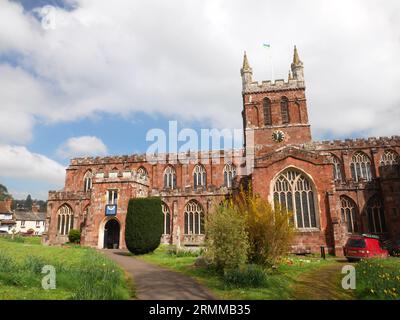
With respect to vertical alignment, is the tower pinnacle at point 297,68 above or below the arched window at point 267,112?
above

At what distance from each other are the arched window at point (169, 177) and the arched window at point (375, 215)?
23.2m

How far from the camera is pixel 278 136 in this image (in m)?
35.3

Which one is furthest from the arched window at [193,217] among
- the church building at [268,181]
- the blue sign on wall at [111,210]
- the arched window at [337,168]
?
the arched window at [337,168]

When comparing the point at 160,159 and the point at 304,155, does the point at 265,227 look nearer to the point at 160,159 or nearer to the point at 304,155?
the point at 304,155

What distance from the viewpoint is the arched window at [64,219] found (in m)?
37.2

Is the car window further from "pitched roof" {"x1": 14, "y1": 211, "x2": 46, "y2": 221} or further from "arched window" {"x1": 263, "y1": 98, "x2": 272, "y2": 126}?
"pitched roof" {"x1": 14, "y1": 211, "x2": 46, "y2": 221}

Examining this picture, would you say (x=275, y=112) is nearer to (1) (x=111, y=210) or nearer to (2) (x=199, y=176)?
→ (2) (x=199, y=176)

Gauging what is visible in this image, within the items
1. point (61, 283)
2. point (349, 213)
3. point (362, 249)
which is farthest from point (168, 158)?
point (61, 283)

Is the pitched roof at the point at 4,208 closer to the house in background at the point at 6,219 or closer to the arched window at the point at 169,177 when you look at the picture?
the house in background at the point at 6,219

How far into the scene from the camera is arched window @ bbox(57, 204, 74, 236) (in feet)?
122

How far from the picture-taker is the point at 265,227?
48.3 ft

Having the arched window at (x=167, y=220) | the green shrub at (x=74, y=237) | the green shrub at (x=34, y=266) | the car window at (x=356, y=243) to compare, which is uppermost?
the arched window at (x=167, y=220)

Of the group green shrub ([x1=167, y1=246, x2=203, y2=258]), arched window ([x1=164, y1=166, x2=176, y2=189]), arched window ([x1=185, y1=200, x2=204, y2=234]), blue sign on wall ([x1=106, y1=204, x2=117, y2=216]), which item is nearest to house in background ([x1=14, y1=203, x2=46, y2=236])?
arched window ([x1=164, y1=166, x2=176, y2=189])
